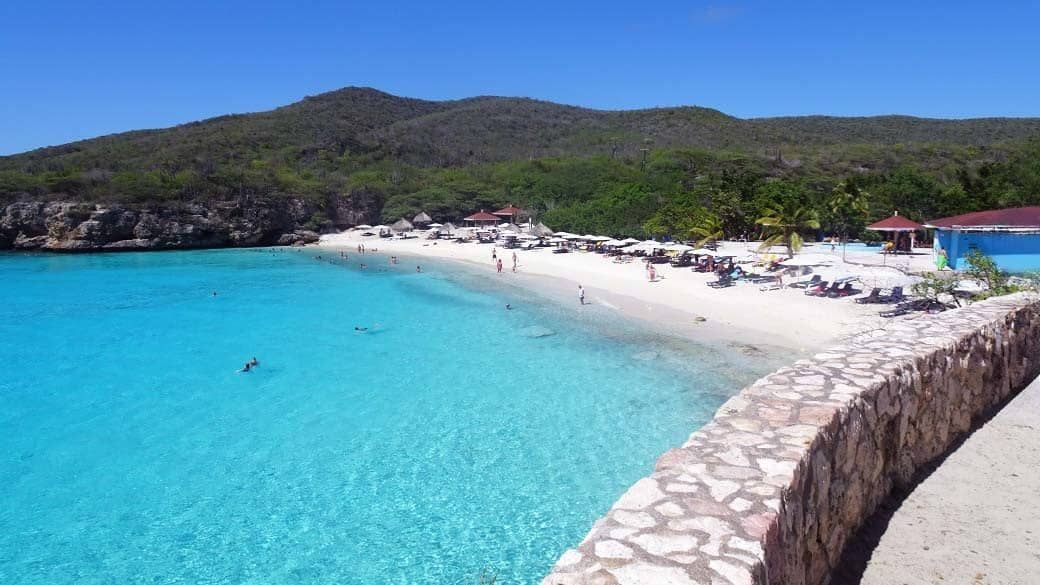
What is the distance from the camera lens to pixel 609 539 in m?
3.19

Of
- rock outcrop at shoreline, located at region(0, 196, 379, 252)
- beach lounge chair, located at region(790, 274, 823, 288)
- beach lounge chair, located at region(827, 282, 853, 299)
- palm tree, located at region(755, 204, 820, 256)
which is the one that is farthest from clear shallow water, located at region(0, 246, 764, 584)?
rock outcrop at shoreline, located at region(0, 196, 379, 252)

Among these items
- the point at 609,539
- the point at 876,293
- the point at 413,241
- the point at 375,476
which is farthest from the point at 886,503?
the point at 413,241

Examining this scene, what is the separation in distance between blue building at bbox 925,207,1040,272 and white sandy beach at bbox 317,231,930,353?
4.90ft

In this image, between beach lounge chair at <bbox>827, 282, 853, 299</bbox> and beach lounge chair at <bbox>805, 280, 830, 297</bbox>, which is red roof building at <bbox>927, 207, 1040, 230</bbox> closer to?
beach lounge chair at <bbox>827, 282, 853, 299</bbox>

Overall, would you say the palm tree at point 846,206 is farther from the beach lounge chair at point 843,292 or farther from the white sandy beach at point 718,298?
the beach lounge chair at point 843,292

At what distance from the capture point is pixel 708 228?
117 feet

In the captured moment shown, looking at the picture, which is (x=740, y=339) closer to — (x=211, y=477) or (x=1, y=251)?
(x=211, y=477)

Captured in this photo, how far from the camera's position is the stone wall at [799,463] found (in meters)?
3.02

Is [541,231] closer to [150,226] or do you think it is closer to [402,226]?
[402,226]

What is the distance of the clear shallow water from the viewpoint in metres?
8.43

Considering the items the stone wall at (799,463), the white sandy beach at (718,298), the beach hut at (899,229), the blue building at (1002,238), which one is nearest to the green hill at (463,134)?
the beach hut at (899,229)

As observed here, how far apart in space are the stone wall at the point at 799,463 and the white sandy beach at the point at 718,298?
23.7 feet

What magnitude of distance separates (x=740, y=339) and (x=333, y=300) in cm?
1996

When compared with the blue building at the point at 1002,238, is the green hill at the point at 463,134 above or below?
above
